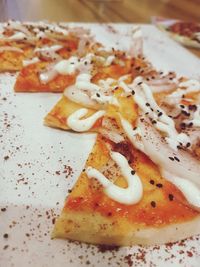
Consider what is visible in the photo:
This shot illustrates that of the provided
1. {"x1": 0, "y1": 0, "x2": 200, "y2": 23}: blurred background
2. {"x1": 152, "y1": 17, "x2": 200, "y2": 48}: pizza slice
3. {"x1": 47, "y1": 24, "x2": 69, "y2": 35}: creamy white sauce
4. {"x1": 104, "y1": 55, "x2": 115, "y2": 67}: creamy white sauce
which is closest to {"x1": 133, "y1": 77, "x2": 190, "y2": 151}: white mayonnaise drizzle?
{"x1": 104, "y1": 55, "x2": 115, "y2": 67}: creamy white sauce

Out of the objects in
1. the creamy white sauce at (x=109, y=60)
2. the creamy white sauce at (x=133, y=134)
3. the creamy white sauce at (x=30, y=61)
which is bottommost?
the creamy white sauce at (x=30, y=61)

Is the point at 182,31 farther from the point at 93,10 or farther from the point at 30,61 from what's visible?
the point at 30,61

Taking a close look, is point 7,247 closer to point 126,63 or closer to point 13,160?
point 13,160

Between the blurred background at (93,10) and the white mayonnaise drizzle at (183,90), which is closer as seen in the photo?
the white mayonnaise drizzle at (183,90)

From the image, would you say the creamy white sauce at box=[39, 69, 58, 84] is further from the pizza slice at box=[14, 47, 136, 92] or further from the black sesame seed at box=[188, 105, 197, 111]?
the black sesame seed at box=[188, 105, 197, 111]

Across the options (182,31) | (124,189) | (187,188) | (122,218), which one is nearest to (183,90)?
(187,188)

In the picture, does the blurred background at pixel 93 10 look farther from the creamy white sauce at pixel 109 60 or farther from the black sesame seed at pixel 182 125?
the black sesame seed at pixel 182 125

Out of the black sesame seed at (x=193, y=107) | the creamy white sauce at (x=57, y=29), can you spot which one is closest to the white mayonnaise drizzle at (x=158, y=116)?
the black sesame seed at (x=193, y=107)
